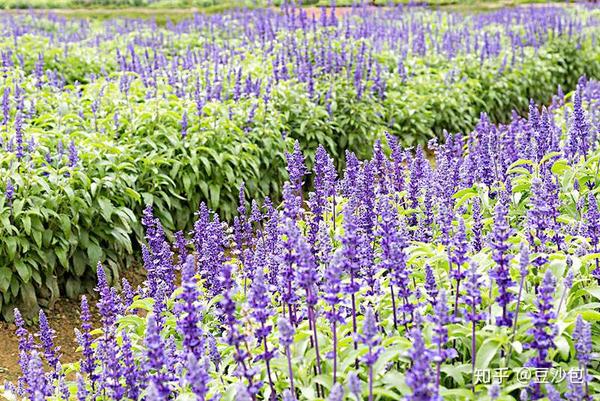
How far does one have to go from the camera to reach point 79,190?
724 cm

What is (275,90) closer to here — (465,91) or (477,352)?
(465,91)

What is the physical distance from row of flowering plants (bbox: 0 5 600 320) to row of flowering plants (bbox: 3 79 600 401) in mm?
2049

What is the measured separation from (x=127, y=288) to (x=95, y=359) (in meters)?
0.81

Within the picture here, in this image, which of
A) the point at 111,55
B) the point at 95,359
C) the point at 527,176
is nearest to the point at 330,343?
the point at 95,359

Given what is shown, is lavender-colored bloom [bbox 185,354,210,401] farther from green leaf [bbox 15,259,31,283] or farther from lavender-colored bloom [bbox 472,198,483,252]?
green leaf [bbox 15,259,31,283]

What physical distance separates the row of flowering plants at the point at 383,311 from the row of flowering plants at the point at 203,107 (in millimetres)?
2049

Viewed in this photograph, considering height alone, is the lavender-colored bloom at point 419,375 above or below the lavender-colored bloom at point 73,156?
above

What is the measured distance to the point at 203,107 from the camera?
9164 millimetres

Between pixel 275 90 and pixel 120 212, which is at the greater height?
pixel 275 90

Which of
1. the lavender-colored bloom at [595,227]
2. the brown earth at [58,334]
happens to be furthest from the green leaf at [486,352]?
the brown earth at [58,334]

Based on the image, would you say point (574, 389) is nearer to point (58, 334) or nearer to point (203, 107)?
point (58, 334)

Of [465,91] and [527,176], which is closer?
[527,176]

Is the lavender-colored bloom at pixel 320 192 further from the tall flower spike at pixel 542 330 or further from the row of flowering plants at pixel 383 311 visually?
the tall flower spike at pixel 542 330

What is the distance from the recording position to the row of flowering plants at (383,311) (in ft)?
10.0
